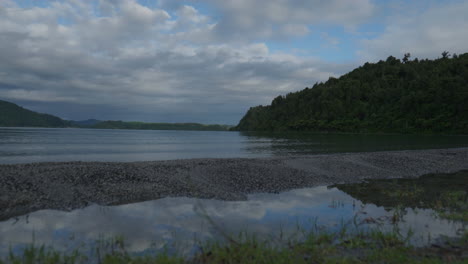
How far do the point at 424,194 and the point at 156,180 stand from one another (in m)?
17.2

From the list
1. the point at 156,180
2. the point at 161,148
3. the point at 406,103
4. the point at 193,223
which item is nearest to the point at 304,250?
the point at 193,223

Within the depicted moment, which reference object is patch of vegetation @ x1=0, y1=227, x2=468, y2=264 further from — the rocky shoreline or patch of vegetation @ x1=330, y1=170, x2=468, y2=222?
the rocky shoreline

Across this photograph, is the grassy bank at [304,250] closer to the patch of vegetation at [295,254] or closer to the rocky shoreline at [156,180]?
the patch of vegetation at [295,254]

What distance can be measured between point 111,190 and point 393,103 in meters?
175

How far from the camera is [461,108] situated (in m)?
120

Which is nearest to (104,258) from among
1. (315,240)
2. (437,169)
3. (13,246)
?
(13,246)

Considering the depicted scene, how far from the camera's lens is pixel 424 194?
17953 mm

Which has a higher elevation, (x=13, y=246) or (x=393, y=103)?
(x=393, y=103)

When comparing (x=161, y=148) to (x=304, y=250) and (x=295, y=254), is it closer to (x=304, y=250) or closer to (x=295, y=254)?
(x=304, y=250)

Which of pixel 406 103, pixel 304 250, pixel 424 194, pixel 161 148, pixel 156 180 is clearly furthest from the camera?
pixel 406 103

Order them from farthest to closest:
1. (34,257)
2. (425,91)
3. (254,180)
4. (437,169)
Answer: (425,91)
(437,169)
(254,180)
(34,257)

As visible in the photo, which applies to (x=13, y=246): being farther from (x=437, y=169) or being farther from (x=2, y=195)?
(x=437, y=169)

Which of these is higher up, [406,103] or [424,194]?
[406,103]

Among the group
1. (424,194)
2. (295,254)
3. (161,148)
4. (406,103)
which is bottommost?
(161,148)
